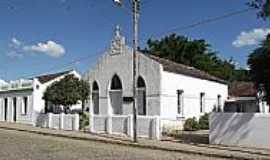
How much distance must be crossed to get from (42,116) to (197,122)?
37.8 feet

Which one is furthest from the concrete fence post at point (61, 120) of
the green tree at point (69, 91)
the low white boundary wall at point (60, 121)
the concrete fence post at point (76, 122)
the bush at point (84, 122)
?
the concrete fence post at point (76, 122)

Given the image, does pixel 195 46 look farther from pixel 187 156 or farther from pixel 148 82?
pixel 187 156

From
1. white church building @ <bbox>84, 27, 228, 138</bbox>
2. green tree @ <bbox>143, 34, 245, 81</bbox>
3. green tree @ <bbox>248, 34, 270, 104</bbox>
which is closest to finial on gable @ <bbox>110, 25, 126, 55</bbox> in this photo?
white church building @ <bbox>84, 27, 228, 138</bbox>

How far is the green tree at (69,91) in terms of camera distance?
29.1 metres

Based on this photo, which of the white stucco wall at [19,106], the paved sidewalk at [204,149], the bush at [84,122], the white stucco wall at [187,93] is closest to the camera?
the paved sidewalk at [204,149]

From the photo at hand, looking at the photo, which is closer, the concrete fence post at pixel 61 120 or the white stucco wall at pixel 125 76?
the white stucco wall at pixel 125 76

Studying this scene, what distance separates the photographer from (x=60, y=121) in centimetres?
2902

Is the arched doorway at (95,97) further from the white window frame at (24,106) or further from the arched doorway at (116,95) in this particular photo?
the white window frame at (24,106)

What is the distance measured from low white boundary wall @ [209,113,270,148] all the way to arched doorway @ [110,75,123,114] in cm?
1082

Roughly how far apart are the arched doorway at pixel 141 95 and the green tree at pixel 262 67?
325 inches

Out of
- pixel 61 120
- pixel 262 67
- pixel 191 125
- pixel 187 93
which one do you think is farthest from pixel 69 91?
pixel 262 67

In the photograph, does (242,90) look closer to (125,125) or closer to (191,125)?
(191,125)

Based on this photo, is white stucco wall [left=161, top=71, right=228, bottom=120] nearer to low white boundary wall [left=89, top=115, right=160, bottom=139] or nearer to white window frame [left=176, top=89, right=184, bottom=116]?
white window frame [left=176, top=89, right=184, bottom=116]

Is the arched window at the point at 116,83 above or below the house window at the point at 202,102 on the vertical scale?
above
